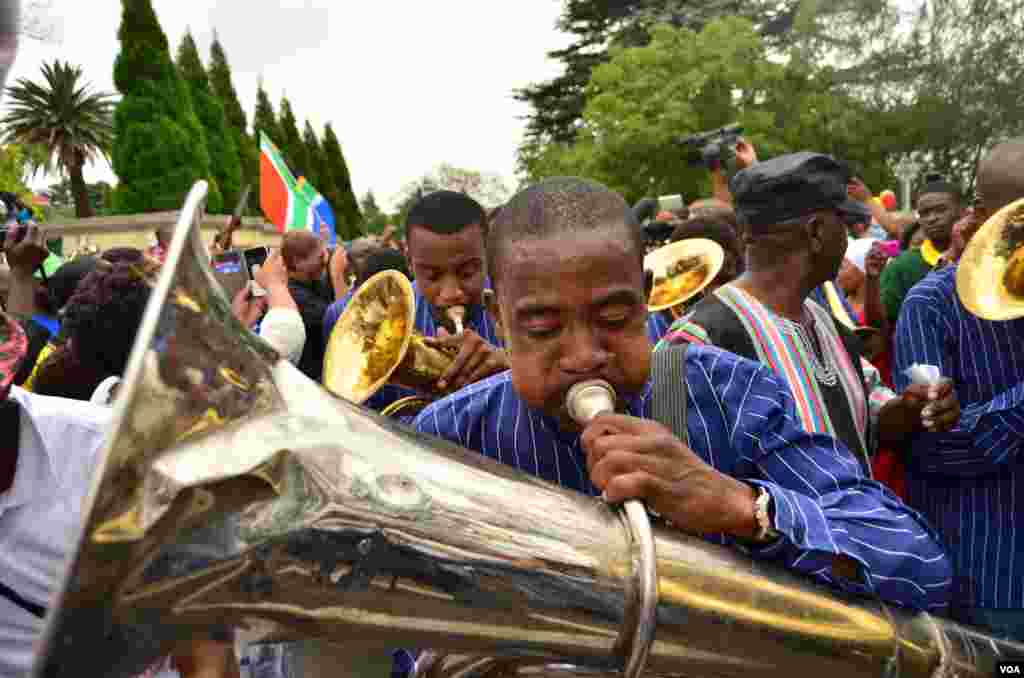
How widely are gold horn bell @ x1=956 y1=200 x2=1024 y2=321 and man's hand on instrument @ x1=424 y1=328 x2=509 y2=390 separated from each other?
5.11 ft

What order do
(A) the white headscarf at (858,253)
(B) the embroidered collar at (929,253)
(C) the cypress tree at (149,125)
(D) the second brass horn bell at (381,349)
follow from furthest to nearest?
(C) the cypress tree at (149,125) → (A) the white headscarf at (858,253) → (B) the embroidered collar at (929,253) → (D) the second brass horn bell at (381,349)

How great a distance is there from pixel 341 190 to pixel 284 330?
43215 mm

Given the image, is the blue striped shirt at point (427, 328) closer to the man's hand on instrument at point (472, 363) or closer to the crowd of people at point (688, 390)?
the crowd of people at point (688, 390)

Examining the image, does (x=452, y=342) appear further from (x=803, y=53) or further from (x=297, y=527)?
(x=803, y=53)

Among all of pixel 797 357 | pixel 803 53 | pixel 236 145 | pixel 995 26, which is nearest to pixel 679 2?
pixel 803 53

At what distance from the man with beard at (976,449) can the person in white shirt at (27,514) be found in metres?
2.47

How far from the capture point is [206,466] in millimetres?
1113

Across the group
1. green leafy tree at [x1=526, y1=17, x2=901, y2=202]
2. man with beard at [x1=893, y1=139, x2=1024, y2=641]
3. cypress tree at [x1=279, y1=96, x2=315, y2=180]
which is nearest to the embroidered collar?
man with beard at [x1=893, y1=139, x2=1024, y2=641]

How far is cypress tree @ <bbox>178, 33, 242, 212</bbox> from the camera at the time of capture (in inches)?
1292

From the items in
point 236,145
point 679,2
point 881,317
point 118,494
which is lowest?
point 881,317

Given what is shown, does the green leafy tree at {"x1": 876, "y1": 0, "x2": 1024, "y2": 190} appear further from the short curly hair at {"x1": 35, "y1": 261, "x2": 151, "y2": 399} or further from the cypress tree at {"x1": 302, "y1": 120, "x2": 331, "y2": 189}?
the short curly hair at {"x1": 35, "y1": 261, "x2": 151, "y2": 399}

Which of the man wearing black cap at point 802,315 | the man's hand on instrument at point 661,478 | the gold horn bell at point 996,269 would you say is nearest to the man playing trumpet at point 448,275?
the man wearing black cap at point 802,315

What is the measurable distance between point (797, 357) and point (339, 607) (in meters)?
1.85

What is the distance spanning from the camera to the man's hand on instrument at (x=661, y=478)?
1.34m
